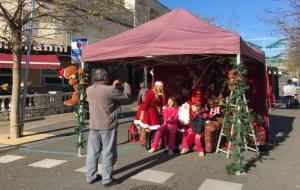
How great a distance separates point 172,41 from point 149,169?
8.37 feet

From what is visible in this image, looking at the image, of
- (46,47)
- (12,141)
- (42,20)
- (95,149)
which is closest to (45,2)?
(42,20)

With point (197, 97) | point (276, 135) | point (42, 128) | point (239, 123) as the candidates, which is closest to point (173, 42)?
point (239, 123)

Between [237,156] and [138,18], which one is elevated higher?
[138,18]

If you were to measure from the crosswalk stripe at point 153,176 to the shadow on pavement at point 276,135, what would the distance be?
162cm

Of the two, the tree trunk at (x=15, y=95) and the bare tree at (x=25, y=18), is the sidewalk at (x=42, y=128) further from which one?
the bare tree at (x=25, y=18)

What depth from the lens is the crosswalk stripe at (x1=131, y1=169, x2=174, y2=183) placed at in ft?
23.7

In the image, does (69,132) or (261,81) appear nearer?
(261,81)

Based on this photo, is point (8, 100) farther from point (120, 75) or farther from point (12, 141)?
point (120, 75)

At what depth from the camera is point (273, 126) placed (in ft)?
48.9

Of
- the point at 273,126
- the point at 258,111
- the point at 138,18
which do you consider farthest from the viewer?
the point at 138,18

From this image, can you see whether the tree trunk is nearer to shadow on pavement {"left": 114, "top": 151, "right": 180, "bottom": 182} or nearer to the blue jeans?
shadow on pavement {"left": 114, "top": 151, "right": 180, "bottom": 182}

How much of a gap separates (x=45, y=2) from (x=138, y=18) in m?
18.9

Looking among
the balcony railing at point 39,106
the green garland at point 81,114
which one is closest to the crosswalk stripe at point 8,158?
the green garland at point 81,114

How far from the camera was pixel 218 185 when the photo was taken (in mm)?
6941
